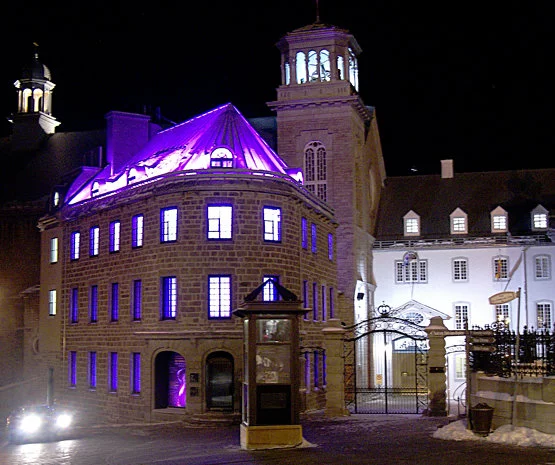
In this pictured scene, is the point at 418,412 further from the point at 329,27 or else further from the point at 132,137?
the point at 329,27

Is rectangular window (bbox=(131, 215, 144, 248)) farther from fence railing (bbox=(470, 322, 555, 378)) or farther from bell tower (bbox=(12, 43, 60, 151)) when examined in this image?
bell tower (bbox=(12, 43, 60, 151))

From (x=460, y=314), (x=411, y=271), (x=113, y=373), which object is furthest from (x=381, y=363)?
(x=113, y=373)

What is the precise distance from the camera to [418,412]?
3198cm

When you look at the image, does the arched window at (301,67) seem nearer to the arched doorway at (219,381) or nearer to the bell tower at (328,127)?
the bell tower at (328,127)

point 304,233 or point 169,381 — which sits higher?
point 304,233

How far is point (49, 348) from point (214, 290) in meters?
13.6

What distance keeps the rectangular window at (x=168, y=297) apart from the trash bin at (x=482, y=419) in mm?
14230

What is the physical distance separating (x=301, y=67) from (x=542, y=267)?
1964cm

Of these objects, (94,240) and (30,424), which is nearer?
(30,424)

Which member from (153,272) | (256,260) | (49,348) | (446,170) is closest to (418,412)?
(256,260)

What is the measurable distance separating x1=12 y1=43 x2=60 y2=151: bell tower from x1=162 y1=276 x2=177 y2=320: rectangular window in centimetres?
3628

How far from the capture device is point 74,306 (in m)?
40.1

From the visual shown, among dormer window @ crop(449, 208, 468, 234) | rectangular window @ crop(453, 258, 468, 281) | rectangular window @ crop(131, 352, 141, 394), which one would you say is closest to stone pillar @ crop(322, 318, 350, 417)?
rectangular window @ crop(131, 352, 141, 394)

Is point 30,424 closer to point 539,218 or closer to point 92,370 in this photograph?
point 92,370
